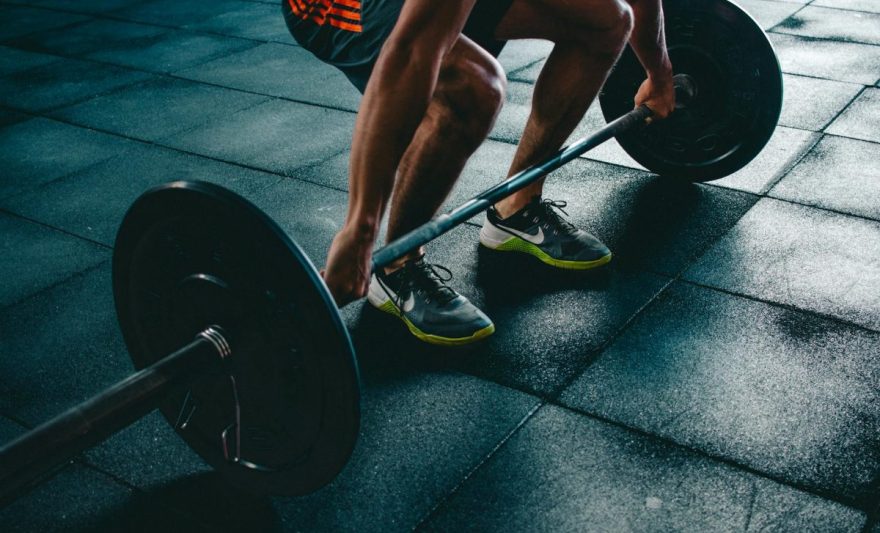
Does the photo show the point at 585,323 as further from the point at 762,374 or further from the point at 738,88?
the point at 738,88

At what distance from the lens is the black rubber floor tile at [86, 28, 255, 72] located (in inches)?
178

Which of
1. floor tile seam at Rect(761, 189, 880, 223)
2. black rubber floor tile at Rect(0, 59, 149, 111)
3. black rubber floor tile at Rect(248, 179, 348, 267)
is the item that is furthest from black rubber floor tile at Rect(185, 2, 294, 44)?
floor tile seam at Rect(761, 189, 880, 223)

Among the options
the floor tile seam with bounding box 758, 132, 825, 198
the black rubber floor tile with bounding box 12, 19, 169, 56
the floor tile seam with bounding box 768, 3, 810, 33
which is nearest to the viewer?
the floor tile seam with bounding box 758, 132, 825, 198

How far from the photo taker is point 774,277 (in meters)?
2.18

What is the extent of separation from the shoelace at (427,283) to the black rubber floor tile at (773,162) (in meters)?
1.16

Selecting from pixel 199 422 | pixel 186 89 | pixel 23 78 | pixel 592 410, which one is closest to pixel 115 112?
pixel 186 89

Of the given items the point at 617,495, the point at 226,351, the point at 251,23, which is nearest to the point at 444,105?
the point at 226,351

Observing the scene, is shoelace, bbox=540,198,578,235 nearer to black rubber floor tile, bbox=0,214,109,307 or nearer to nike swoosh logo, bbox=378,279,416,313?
nike swoosh logo, bbox=378,279,416,313

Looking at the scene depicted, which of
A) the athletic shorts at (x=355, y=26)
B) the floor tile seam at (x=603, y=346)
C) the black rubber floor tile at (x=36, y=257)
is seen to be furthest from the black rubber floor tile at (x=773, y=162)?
the black rubber floor tile at (x=36, y=257)

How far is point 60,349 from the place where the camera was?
211 cm

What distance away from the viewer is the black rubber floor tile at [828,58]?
3609 millimetres

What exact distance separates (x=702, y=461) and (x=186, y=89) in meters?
3.31

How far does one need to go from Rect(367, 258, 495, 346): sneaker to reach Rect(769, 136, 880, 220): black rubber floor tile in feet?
4.04

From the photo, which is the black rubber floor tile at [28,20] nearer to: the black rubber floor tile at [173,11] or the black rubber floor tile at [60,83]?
the black rubber floor tile at [173,11]
